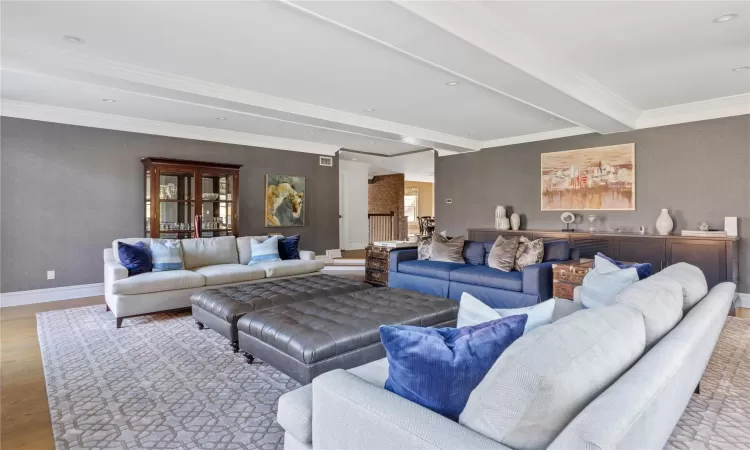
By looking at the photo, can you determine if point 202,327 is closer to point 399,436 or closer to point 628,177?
point 399,436

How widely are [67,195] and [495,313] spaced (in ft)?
19.8

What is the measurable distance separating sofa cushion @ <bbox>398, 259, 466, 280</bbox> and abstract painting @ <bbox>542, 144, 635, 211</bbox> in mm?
2655

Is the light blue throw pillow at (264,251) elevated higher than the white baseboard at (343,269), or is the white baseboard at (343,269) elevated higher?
the light blue throw pillow at (264,251)

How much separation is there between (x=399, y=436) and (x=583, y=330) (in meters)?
0.56

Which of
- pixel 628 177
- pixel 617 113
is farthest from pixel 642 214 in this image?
pixel 617 113

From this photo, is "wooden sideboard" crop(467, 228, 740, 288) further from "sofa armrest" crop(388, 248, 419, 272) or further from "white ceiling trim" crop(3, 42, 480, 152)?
"white ceiling trim" crop(3, 42, 480, 152)

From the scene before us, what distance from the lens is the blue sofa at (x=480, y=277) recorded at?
4.11 m

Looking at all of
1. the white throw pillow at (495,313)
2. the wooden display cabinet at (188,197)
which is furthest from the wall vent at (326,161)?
the white throw pillow at (495,313)

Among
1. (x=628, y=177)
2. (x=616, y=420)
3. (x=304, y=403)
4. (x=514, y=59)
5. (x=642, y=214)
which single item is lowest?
(x=304, y=403)

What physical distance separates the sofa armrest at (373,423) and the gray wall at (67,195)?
→ 5.73 metres

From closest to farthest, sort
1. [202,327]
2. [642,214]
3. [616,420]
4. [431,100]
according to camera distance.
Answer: [616,420] → [202,327] → [431,100] → [642,214]

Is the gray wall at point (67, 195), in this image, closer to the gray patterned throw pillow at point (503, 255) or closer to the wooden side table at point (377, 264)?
the wooden side table at point (377, 264)

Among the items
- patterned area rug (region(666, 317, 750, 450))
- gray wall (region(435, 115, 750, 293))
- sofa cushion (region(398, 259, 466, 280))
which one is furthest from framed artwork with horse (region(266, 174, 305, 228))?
patterned area rug (region(666, 317, 750, 450))

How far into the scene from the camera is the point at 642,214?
5781 mm
